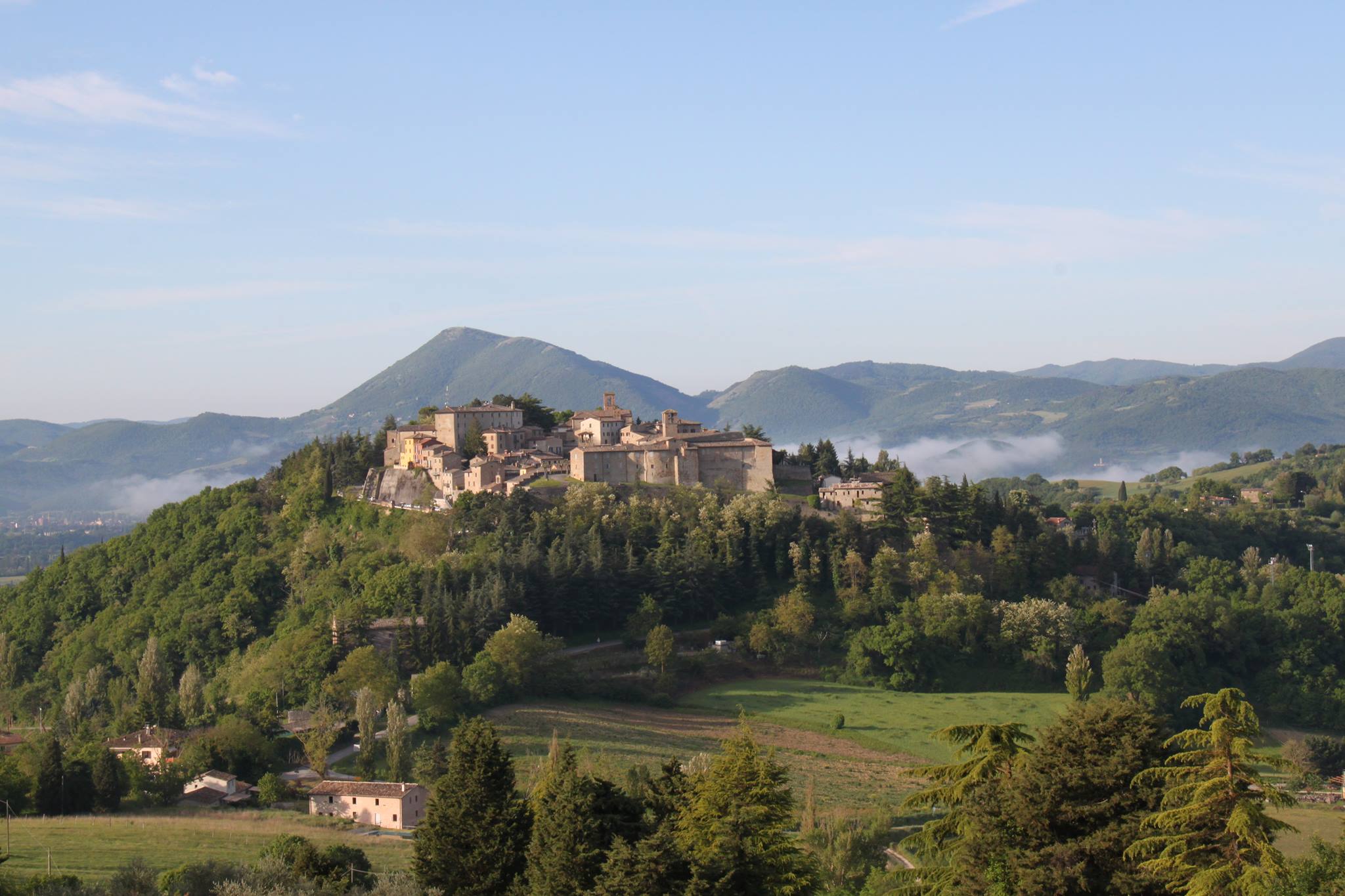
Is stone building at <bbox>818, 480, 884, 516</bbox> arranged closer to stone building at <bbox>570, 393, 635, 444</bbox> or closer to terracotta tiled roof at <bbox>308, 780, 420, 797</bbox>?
stone building at <bbox>570, 393, 635, 444</bbox>

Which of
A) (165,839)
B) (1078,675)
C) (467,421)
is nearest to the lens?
(165,839)

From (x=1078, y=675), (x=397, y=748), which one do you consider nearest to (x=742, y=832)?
(x=397, y=748)

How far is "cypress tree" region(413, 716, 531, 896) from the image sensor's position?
27969mm

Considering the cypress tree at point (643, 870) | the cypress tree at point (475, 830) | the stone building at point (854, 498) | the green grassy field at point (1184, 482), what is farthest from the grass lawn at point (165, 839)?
the green grassy field at point (1184, 482)

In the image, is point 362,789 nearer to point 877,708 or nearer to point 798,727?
point 798,727

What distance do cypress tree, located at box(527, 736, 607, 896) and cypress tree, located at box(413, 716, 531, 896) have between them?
1086 millimetres

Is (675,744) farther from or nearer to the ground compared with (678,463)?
nearer to the ground

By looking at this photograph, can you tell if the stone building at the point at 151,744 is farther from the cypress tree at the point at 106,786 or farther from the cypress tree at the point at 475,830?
the cypress tree at the point at 475,830

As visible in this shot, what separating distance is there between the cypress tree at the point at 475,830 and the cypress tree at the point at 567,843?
1.09 metres

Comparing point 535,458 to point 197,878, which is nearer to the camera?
point 197,878

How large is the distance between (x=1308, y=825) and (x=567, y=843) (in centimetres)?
2862

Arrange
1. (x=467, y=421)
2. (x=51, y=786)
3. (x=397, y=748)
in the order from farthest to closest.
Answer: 1. (x=467, y=421)
2. (x=397, y=748)
3. (x=51, y=786)

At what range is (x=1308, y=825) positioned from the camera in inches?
1727

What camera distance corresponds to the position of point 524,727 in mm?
51219
